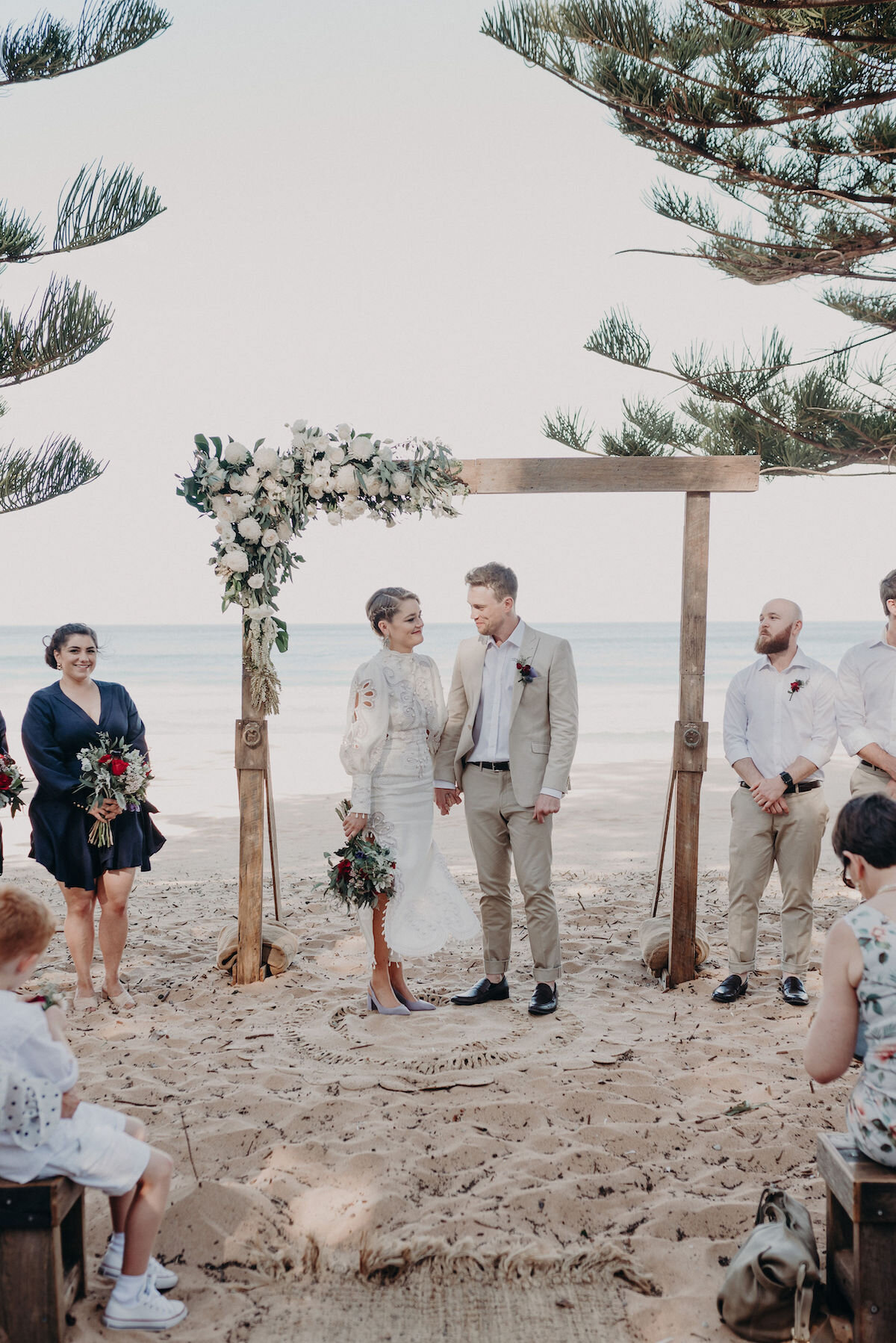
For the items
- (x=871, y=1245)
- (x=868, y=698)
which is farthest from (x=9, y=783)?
(x=868, y=698)

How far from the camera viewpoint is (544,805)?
4.20 meters

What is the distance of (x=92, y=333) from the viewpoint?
6.06m

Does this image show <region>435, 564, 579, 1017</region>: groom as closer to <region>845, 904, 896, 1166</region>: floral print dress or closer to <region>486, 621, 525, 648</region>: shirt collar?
<region>486, 621, 525, 648</region>: shirt collar

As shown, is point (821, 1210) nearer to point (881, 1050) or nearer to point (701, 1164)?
point (701, 1164)

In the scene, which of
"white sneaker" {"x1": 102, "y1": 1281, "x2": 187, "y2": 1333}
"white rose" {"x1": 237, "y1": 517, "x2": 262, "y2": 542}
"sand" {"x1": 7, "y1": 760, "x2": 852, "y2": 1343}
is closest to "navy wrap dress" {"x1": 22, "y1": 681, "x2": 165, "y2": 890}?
"sand" {"x1": 7, "y1": 760, "x2": 852, "y2": 1343}

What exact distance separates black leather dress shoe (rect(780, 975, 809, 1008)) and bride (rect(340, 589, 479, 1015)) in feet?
4.46

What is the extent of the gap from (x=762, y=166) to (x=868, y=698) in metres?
3.43

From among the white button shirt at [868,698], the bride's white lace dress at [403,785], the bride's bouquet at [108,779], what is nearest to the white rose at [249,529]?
the bride's white lace dress at [403,785]

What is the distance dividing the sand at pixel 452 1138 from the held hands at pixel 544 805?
84 centimetres

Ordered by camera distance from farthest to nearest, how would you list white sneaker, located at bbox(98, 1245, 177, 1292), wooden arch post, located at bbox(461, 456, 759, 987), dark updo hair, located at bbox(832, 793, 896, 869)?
wooden arch post, located at bbox(461, 456, 759, 987) → white sneaker, located at bbox(98, 1245, 177, 1292) → dark updo hair, located at bbox(832, 793, 896, 869)

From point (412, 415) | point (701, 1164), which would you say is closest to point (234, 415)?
Result: point (412, 415)

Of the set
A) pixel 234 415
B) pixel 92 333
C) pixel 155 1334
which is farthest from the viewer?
pixel 234 415

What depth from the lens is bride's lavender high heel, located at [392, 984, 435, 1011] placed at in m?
4.31

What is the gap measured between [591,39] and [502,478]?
95.3 inches
